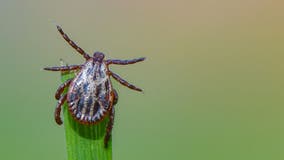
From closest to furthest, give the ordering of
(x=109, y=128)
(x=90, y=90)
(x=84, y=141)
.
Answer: (x=84, y=141)
(x=109, y=128)
(x=90, y=90)

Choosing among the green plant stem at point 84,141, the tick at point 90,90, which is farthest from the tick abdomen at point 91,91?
Result: the green plant stem at point 84,141

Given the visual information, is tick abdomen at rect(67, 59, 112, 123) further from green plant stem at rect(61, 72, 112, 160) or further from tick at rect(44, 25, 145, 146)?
green plant stem at rect(61, 72, 112, 160)

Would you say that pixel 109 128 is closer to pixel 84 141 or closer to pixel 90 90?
pixel 84 141

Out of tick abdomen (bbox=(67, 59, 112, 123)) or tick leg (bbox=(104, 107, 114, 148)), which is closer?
tick leg (bbox=(104, 107, 114, 148))

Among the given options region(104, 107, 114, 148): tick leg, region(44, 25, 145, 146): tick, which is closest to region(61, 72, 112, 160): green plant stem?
region(104, 107, 114, 148): tick leg

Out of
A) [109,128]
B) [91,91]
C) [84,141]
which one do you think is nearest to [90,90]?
[91,91]

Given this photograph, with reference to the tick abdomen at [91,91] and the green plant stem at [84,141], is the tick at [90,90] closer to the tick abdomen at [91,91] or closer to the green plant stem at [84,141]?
the tick abdomen at [91,91]

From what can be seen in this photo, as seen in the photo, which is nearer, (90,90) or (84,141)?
(84,141)

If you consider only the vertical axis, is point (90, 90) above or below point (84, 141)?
above
